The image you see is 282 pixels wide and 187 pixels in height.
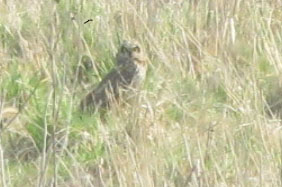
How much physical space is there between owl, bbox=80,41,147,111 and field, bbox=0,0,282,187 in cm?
6

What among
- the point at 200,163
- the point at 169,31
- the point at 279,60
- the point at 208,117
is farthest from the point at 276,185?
the point at 169,31

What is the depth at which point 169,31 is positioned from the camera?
5.77 meters

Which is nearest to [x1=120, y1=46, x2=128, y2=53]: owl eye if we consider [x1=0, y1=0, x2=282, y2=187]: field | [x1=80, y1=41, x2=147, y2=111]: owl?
[x1=80, y1=41, x2=147, y2=111]: owl

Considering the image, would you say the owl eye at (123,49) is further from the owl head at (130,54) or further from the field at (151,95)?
the field at (151,95)

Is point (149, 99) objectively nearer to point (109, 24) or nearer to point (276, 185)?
point (109, 24)

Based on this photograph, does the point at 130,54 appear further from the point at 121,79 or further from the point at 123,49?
the point at 121,79

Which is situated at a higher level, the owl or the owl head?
the owl head

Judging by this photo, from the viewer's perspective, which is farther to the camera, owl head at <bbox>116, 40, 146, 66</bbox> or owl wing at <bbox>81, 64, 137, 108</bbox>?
owl head at <bbox>116, 40, 146, 66</bbox>

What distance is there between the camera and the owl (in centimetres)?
504

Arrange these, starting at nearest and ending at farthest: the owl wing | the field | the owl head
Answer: the field
the owl wing
the owl head

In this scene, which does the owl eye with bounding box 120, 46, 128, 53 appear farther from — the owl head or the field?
the field

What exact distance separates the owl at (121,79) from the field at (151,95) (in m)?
0.06

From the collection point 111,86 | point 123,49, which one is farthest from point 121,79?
point 123,49

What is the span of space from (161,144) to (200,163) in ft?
2.07
